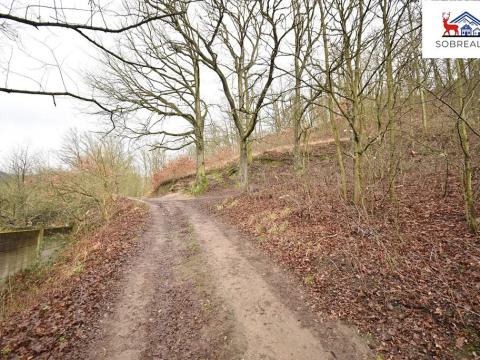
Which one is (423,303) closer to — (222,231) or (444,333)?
(444,333)

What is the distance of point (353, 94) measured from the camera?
5.94 m

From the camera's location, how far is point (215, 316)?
3910 mm

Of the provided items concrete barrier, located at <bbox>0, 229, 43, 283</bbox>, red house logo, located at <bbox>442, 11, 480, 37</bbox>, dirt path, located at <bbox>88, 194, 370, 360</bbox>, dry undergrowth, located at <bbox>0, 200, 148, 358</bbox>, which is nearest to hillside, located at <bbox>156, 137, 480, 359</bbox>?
dirt path, located at <bbox>88, 194, 370, 360</bbox>

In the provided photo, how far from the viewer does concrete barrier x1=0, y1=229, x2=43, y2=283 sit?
9.06 meters

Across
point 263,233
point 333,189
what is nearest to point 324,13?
point 333,189

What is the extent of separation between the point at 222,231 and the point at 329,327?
5068 millimetres

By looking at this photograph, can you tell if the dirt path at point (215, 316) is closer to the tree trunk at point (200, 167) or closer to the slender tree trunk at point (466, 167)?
the slender tree trunk at point (466, 167)

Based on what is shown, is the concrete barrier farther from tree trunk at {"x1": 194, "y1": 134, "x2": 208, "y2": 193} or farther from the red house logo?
the red house logo

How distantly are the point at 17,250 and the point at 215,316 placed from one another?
1048cm

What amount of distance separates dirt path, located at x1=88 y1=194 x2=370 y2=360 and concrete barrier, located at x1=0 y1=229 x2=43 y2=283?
7.02m

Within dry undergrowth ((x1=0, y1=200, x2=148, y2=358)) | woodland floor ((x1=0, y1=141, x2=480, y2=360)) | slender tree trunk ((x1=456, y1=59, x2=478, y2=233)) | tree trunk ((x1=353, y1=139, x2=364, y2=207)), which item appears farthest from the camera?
tree trunk ((x1=353, y1=139, x2=364, y2=207))

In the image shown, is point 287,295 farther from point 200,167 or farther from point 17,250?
point 200,167

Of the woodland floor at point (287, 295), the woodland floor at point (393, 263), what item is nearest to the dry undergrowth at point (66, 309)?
the woodland floor at point (287, 295)

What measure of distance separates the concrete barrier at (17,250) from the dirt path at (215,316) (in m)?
7.02
